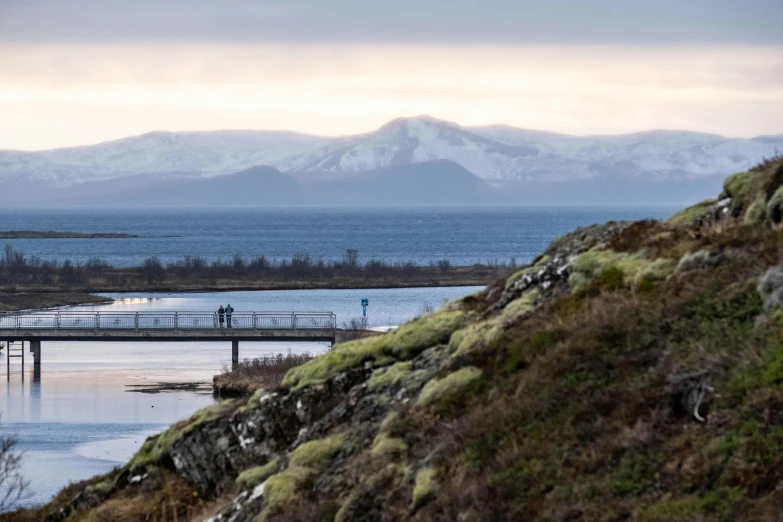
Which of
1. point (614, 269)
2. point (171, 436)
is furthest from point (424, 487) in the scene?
point (171, 436)

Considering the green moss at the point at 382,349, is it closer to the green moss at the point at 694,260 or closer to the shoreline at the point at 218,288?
the green moss at the point at 694,260

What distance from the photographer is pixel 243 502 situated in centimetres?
1454

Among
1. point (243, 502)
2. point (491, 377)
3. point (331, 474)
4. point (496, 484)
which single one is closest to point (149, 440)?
point (243, 502)

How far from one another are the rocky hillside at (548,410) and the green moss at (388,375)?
0.03 m

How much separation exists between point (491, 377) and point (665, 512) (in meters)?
4.37

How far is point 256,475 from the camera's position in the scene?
1488 centimetres

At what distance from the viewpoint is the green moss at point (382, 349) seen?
53.3ft

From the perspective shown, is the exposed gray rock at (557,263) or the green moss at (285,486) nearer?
the green moss at (285,486)

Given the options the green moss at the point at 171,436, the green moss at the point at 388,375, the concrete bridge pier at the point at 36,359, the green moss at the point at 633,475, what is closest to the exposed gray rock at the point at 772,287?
the green moss at the point at 633,475

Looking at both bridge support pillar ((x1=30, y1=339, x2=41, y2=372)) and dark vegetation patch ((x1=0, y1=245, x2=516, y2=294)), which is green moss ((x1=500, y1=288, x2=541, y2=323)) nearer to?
bridge support pillar ((x1=30, y1=339, x2=41, y2=372))

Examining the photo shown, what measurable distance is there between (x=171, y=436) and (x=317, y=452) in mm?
3534

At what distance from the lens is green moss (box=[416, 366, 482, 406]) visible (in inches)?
550

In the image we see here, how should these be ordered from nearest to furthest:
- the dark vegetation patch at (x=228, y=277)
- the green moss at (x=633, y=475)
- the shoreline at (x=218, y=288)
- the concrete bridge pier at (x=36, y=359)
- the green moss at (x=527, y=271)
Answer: the green moss at (x=633, y=475)
the green moss at (x=527, y=271)
the concrete bridge pier at (x=36, y=359)
the shoreline at (x=218, y=288)
the dark vegetation patch at (x=228, y=277)

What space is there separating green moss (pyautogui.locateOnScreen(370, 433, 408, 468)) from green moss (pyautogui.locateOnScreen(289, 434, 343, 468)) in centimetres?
85
